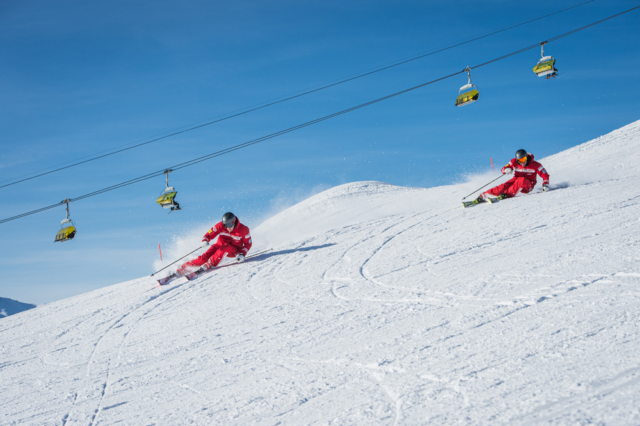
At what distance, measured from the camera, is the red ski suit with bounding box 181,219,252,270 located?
932 centimetres

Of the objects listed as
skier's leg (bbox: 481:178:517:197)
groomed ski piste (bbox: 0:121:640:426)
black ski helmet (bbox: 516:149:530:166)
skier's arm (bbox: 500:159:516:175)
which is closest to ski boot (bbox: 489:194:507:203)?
skier's leg (bbox: 481:178:517:197)

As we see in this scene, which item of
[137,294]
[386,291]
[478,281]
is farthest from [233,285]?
[478,281]

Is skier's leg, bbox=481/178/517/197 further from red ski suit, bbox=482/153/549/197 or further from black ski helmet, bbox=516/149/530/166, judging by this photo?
black ski helmet, bbox=516/149/530/166

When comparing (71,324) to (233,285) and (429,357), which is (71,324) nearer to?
(233,285)

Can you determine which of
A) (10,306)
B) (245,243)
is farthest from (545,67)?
(10,306)

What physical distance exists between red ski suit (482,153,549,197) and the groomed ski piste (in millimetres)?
1565

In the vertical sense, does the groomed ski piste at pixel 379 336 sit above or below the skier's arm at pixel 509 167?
below

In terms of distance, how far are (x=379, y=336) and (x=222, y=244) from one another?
5.92m

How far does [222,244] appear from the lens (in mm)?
9469

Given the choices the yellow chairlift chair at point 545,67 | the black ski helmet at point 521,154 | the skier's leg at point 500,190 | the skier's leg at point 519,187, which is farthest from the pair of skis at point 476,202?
the yellow chairlift chair at point 545,67

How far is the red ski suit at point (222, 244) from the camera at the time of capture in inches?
367

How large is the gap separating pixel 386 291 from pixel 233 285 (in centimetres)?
318

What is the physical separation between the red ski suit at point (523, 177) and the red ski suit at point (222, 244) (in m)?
6.29

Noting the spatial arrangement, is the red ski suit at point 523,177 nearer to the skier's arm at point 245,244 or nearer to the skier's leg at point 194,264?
the skier's arm at point 245,244
